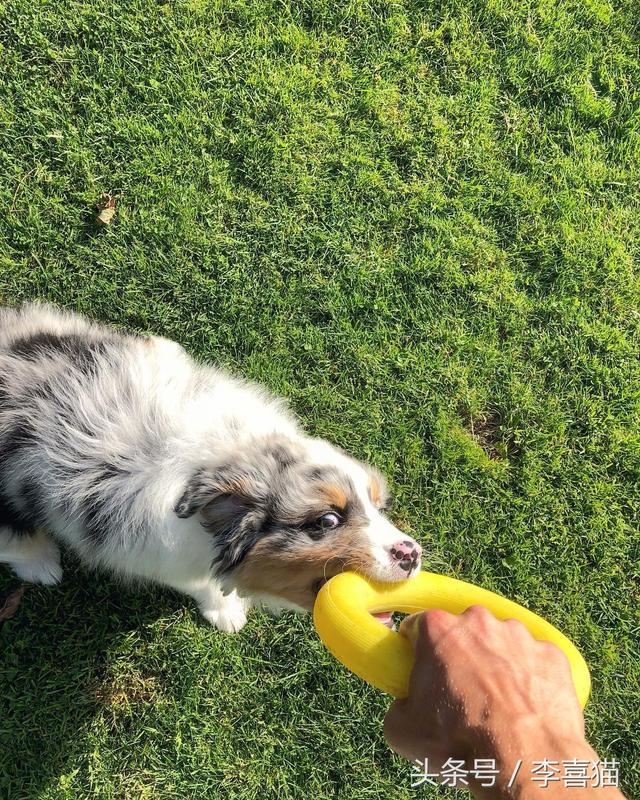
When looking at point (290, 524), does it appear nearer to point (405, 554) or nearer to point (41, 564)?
point (405, 554)

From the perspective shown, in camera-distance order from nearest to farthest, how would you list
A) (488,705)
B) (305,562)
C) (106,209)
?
(488,705), (305,562), (106,209)

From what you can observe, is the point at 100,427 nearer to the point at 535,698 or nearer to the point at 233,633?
the point at 233,633

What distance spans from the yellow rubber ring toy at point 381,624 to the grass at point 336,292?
149cm

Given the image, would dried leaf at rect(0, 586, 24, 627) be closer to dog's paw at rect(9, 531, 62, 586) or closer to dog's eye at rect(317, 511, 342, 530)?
dog's paw at rect(9, 531, 62, 586)

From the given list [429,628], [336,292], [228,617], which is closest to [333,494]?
[429,628]

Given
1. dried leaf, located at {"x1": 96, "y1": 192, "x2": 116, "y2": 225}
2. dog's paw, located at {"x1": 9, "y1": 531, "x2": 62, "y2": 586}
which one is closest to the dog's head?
dog's paw, located at {"x1": 9, "y1": 531, "x2": 62, "y2": 586}

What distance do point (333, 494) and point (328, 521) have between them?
0.13 meters

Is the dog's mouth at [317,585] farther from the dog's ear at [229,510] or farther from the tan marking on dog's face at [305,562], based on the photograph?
the dog's ear at [229,510]

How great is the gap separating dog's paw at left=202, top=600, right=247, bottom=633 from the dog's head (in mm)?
1189

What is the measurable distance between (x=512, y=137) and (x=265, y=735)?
4880 millimetres

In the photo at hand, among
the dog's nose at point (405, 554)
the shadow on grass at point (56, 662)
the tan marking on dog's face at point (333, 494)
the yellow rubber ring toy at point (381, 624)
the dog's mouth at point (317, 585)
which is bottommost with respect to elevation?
the shadow on grass at point (56, 662)

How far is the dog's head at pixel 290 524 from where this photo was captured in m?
2.80

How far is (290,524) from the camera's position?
281 cm

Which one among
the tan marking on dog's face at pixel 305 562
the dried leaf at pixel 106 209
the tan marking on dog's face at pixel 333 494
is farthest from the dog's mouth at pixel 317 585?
the dried leaf at pixel 106 209
